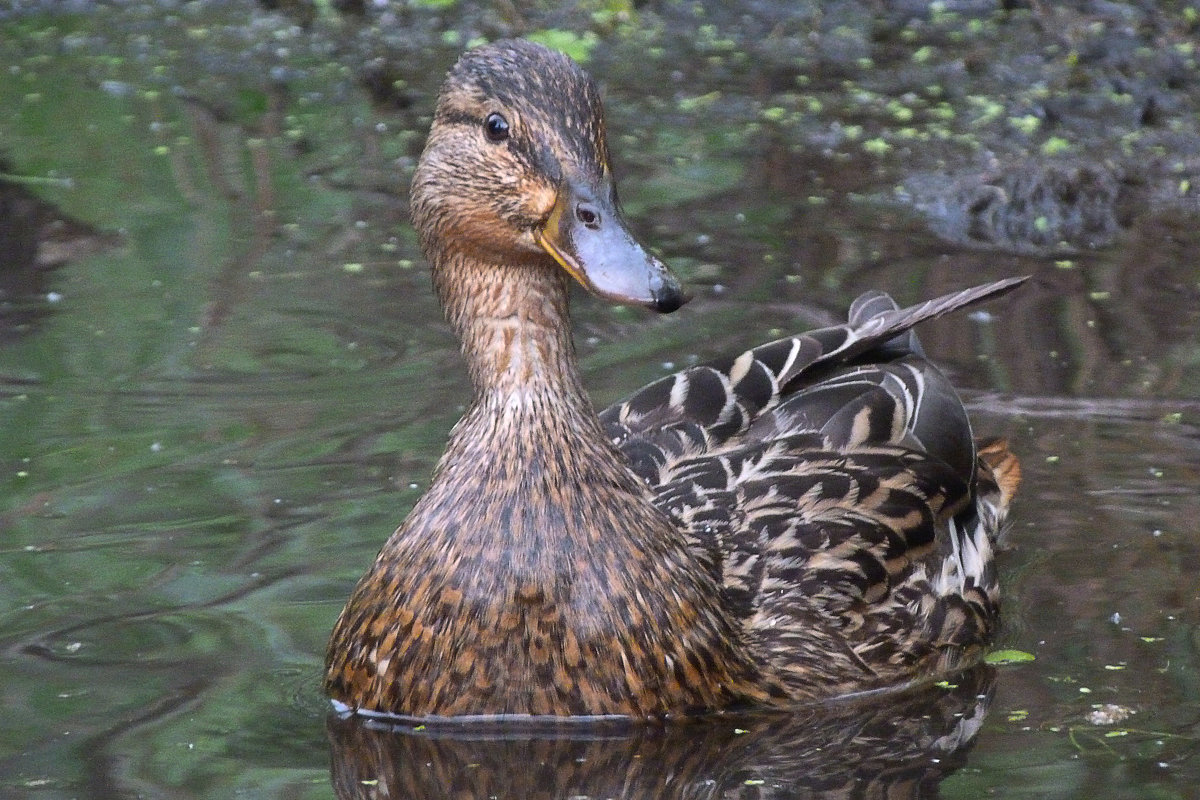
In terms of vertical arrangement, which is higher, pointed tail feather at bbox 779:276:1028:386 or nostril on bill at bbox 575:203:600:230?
nostril on bill at bbox 575:203:600:230

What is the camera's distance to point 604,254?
4.86 m

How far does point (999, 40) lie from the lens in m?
13.4

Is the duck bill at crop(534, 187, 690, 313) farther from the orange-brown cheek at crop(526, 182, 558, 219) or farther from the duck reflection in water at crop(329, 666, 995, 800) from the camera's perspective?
the duck reflection in water at crop(329, 666, 995, 800)

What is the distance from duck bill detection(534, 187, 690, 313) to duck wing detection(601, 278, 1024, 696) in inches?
44.4

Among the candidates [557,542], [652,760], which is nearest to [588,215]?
[557,542]

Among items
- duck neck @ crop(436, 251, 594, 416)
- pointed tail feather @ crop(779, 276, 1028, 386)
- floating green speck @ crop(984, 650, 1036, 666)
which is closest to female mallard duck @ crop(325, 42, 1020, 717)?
duck neck @ crop(436, 251, 594, 416)

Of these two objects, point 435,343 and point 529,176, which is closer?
point 529,176

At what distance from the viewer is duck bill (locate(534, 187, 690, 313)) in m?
4.75

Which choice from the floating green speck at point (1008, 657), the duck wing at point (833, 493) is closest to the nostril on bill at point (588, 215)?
the duck wing at point (833, 493)

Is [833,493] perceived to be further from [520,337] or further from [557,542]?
[520,337]

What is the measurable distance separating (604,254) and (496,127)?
536mm

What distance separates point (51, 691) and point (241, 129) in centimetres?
703

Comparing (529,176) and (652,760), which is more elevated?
(529,176)

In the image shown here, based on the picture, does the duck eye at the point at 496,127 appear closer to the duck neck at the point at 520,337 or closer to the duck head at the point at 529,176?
the duck head at the point at 529,176
